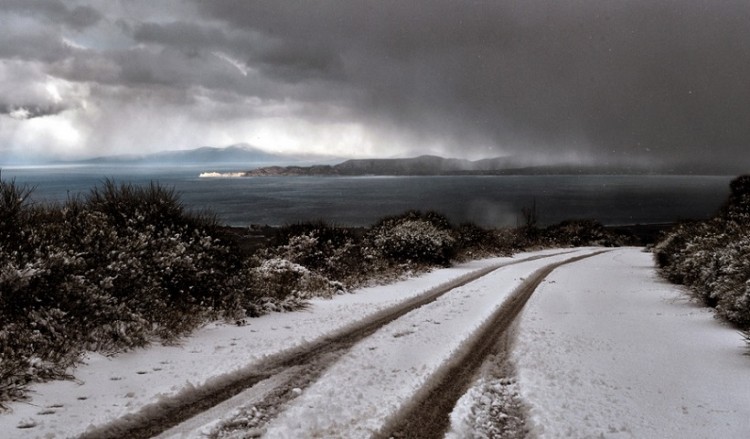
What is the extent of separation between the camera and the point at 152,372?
582 cm

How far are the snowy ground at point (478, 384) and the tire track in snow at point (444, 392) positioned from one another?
0.15 meters

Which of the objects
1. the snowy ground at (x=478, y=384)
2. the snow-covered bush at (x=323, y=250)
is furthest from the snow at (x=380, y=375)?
the snow-covered bush at (x=323, y=250)

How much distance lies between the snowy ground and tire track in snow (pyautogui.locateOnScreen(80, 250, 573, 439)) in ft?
0.46

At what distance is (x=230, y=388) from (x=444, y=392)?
2.60 m

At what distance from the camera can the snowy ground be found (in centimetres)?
447

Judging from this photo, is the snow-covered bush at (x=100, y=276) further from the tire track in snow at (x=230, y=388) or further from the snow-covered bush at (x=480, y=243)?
the snow-covered bush at (x=480, y=243)

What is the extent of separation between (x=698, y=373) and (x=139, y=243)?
371 inches

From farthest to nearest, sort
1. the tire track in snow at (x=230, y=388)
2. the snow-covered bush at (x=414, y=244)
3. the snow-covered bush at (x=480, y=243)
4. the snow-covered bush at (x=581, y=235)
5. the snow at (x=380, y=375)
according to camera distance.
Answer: the snow-covered bush at (x=581, y=235) < the snow-covered bush at (x=480, y=243) < the snow-covered bush at (x=414, y=244) < the snow at (x=380, y=375) < the tire track in snow at (x=230, y=388)

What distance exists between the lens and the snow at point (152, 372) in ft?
14.3

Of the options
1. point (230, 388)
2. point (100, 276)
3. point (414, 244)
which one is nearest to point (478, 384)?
point (230, 388)

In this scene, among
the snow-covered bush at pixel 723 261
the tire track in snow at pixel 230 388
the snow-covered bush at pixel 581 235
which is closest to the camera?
the tire track in snow at pixel 230 388

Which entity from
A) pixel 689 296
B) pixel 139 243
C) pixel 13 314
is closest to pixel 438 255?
pixel 689 296

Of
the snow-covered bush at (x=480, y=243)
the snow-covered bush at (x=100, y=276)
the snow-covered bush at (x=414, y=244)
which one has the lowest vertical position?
the snow-covered bush at (x=480, y=243)

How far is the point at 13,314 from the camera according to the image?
19.6 feet
